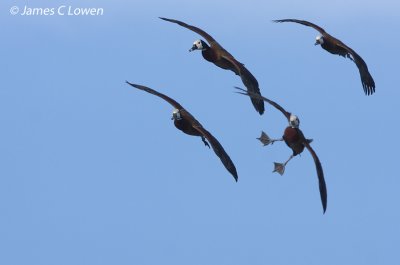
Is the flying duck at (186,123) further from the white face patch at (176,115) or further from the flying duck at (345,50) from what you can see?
the flying duck at (345,50)

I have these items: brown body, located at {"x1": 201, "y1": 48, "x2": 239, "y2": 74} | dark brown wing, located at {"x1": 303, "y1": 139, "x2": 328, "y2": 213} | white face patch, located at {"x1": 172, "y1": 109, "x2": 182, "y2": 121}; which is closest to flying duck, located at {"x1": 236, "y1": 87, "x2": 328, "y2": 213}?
dark brown wing, located at {"x1": 303, "y1": 139, "x2": 328, "y2": 213}

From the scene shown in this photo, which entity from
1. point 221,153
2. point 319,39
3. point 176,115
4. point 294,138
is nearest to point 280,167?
point 221,153

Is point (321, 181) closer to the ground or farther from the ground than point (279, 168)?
closer to the ground

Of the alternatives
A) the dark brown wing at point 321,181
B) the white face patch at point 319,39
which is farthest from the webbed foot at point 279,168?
the white face patch at point 319,39

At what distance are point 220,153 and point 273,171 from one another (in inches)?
65.3

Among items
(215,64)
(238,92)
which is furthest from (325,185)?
(215,64)

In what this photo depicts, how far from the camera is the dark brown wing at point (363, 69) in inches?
1629

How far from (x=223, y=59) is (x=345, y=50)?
3534mm

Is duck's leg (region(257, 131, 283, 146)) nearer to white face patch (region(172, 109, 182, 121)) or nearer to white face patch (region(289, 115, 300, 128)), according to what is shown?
white face patch (region(289, 115, 300, 128))

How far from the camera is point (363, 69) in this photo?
41.6 meters

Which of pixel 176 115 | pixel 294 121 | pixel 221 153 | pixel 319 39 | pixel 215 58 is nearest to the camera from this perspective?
pixel 294 121

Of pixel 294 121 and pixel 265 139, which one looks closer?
pixel 294 121

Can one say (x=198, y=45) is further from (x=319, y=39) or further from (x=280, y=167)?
(x=280, y=167)

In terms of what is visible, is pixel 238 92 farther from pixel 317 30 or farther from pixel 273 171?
pixel 317 30
